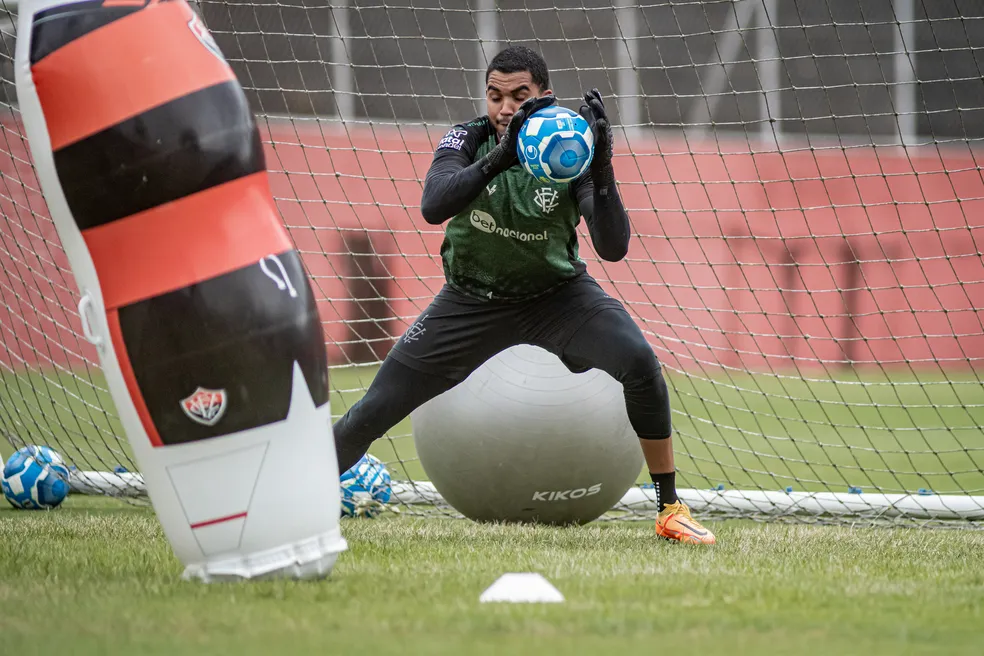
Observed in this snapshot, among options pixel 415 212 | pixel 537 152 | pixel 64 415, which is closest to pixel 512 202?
pixel 537 152

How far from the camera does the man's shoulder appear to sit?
399 centimetres

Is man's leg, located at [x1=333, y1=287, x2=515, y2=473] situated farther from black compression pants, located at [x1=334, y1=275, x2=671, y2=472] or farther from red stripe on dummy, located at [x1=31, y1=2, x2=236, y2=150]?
red stripe on dummy, located at [x1=31, y1=2, x2=236, y2=150]

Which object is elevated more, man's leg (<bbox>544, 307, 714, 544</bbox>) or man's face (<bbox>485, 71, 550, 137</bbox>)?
man's face (<bbox>485, 71, 550, 137</bbox>)

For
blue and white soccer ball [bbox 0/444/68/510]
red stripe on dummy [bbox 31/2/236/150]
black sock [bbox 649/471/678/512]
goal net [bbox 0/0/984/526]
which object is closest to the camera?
red stripe on dummy [bbox 31/2/236/150]

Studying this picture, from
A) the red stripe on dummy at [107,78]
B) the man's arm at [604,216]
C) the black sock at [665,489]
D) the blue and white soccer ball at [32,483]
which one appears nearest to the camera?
the red stripe on dummy at [107,78]

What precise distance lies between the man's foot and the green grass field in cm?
13

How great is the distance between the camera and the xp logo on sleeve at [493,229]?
3.98 metres

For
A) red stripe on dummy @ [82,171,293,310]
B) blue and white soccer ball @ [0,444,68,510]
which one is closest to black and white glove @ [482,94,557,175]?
red stripe on dummy @ [82,171,293,310]

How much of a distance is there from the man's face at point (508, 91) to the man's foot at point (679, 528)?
4.95 ft

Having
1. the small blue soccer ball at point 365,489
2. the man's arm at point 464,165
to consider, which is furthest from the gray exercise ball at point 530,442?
the man's arm at point 464,165

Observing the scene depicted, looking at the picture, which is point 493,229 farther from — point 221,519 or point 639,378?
point 221,519

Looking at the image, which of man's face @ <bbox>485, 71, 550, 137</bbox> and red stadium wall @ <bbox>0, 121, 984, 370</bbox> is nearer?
man's face @ <bbox>485, 71, 550, 137</bbox>

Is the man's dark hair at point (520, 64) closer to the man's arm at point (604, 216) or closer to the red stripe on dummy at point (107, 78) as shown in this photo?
the man's arm at point (604, 216)

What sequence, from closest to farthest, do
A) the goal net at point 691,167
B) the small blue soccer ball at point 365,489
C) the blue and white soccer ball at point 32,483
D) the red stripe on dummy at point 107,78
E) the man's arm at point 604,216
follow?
the red stripe on dummy at point 107,78, the man's arm at point 604,216, the small blue soccer ball at point 365,489, the blue and white soccer ball at point 32,483, the goal net at point 691,167
